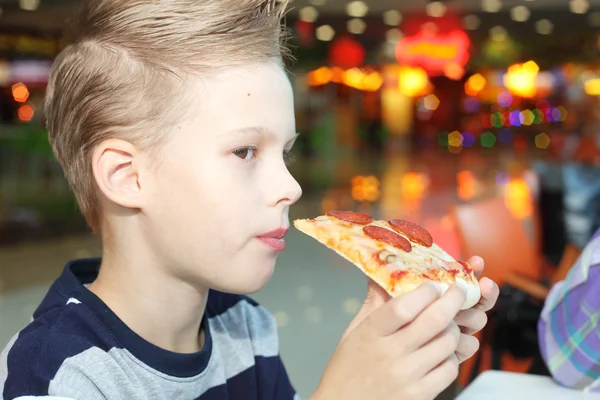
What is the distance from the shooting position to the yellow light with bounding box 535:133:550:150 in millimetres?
25531

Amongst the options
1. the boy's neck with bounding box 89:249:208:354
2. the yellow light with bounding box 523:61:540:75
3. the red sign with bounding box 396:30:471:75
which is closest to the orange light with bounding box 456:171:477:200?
the red sign with bounding box 396:30:471:75

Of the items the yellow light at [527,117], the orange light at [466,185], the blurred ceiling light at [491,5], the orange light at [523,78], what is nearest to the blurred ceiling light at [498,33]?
the blurred ceiling light at [491,5]

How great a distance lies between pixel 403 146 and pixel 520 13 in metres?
10.4

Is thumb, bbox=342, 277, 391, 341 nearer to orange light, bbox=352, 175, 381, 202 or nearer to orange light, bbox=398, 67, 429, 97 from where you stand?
orange light, bbox=352, 175, 381, 202

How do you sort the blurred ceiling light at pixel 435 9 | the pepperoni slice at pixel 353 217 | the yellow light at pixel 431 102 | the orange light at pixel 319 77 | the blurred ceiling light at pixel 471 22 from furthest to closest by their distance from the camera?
the yellow light at pixel 431 102 → the orange light at pixel 319 77 → the blurred ceiling light at pixel 471 22 → the blurred ceiling light at pixel 435 9 → the pepperoni slice at pixel 353 217

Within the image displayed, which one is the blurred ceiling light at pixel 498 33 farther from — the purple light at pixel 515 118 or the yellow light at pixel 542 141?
the purple light at pixel 515 118

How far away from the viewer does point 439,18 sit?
1455 centimetres

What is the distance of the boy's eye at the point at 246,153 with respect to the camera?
0.93 m

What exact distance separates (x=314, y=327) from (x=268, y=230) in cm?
366

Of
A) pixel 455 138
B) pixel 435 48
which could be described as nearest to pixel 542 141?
pixel 455 138

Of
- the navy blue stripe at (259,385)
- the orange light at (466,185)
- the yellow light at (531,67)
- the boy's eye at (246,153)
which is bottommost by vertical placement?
the yellow light at (531,67)

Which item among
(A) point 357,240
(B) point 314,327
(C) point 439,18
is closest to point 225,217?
(A) point 357,240

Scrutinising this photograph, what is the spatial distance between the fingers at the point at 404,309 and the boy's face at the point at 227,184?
0.77ft

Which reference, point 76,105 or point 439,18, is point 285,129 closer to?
point 76,105
